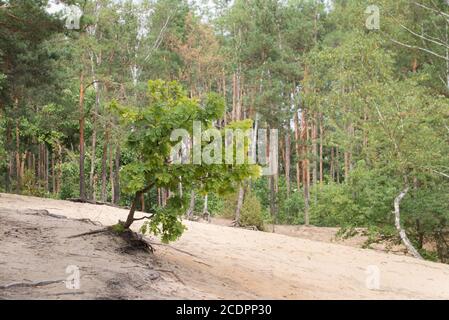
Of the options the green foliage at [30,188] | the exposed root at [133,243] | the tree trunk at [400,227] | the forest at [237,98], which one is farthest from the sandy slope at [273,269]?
the green foliage at [30,188]

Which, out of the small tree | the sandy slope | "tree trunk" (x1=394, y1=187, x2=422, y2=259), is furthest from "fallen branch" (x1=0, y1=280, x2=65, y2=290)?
"tree trunk" (x1=394, y1=187, x2=422, y2=259)

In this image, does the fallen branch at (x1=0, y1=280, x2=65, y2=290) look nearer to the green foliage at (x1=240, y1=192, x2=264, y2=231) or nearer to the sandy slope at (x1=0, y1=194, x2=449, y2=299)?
the sandy slope at (x1=0, y1=194, x2=449, y2=299)

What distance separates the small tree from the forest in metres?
0.02

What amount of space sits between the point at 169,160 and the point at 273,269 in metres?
3.25

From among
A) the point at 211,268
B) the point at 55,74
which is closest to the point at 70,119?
the point at 55,74

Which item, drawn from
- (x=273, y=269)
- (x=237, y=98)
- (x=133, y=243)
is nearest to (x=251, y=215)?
(x=237, y=98)

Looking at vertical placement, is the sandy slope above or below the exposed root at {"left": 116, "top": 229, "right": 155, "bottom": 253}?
below

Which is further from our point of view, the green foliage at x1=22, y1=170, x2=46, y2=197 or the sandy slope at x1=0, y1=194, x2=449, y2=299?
the green foliage at x1=22, y1=170, x2=46, y2=197

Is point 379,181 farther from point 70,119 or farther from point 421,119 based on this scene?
point 70,119

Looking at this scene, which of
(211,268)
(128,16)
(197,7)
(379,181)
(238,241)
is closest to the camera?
(211,268)

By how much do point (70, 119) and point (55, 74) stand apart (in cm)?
707

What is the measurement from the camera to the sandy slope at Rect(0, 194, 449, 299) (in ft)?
25.6

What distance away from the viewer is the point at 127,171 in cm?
851
